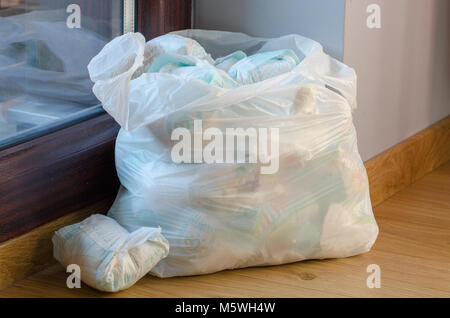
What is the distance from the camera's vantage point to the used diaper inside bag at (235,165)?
4.36 ft

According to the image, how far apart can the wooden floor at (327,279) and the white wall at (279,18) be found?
1.27ft

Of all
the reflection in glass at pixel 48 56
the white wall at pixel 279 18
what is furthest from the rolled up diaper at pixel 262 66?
the reflection in glass at pixel 48 56

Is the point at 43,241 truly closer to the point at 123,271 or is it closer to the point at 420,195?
the point at 123,271

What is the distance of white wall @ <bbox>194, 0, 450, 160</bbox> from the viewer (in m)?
1.58

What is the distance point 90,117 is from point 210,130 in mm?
283

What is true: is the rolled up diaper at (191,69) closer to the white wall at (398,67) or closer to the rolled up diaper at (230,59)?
the rolled up diaper at (230,59)

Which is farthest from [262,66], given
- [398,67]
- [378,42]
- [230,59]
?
[398,67]

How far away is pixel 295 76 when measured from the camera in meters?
1.39

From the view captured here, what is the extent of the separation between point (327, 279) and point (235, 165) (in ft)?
0.85

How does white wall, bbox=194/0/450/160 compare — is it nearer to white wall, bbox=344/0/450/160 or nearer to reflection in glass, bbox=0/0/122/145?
white wall, bbox=344/0/450/160

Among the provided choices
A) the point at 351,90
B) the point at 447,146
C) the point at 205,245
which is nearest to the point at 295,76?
the point at 351,90

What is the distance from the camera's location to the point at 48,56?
1430mm

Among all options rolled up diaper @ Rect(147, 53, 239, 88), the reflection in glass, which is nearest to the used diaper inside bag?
rolled up diaper @ Rect(147, 53, 239, 88)
